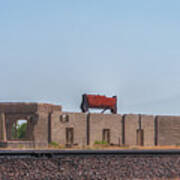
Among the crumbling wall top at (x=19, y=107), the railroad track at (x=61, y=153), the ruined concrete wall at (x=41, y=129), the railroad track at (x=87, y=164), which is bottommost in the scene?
the railroad track at (x=87, y=164)

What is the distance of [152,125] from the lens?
44438mm

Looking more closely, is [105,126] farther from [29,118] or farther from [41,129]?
[29,118]

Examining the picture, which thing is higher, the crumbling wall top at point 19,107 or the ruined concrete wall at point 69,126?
the crumbling wall top at point 19,107

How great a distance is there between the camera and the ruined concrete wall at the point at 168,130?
1762 inches

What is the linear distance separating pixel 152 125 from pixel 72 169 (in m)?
28.7

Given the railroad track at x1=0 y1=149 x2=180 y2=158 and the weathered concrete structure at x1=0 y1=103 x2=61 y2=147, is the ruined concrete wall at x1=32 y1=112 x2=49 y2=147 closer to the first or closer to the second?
the weathered concrete structure at x1=0 y1=103 x2=61 y2=147

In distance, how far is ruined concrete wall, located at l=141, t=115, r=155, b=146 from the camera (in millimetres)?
43750

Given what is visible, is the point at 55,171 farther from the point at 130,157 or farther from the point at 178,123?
the point at 178,123

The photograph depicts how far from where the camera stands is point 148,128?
145ft

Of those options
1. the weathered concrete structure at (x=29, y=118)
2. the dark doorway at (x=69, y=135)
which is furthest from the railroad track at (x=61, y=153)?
the dark doorway at (x=69, y=135)

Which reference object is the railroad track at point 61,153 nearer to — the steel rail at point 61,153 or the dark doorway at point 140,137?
the steel rail at point 61,153

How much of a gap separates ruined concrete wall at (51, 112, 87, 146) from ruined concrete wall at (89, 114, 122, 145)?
2.41 feet

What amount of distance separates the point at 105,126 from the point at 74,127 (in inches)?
120

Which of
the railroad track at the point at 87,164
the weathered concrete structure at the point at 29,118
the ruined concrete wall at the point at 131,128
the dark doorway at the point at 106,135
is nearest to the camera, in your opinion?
the railroad track at the point at 87,164
